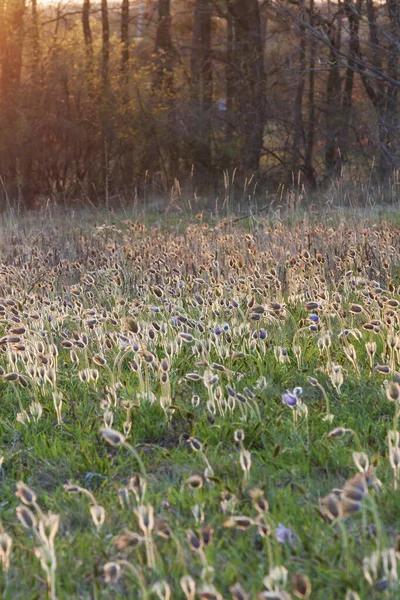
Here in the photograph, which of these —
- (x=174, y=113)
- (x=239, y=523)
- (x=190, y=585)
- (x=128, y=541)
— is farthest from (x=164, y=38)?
(x=190, y=585)

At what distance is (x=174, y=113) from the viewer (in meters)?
18.1

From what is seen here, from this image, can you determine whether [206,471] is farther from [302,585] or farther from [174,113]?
[174,113]

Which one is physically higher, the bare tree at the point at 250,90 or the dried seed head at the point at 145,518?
the bare tree at the point at 250,90

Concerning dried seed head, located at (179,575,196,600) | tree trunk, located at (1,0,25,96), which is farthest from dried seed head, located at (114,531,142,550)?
tree trunk, located at (1,0,25,96)

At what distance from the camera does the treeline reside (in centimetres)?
1691

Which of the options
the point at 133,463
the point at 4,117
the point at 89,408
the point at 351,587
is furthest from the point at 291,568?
the point at 4,117

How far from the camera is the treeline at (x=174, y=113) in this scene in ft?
55.5

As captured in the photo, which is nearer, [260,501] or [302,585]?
[302,585]

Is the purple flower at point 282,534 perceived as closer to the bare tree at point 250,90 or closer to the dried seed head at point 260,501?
the dried seed head at point 260,501

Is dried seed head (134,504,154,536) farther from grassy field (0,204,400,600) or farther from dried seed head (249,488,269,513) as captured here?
dried seed head (249,488,269,513)

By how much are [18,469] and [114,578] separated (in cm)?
123

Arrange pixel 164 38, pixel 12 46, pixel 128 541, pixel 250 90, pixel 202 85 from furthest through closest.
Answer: pixel 164 38
pixel 202 85
pixel 250 90
pixel 12 46
pixel 128 541

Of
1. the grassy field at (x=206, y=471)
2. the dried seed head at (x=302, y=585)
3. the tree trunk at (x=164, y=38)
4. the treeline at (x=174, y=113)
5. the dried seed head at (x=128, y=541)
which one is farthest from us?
the tree trunk at (x=164, y=38)

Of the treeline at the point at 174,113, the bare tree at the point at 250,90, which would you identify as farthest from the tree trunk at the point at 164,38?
the bare tree at the point at 250,90
